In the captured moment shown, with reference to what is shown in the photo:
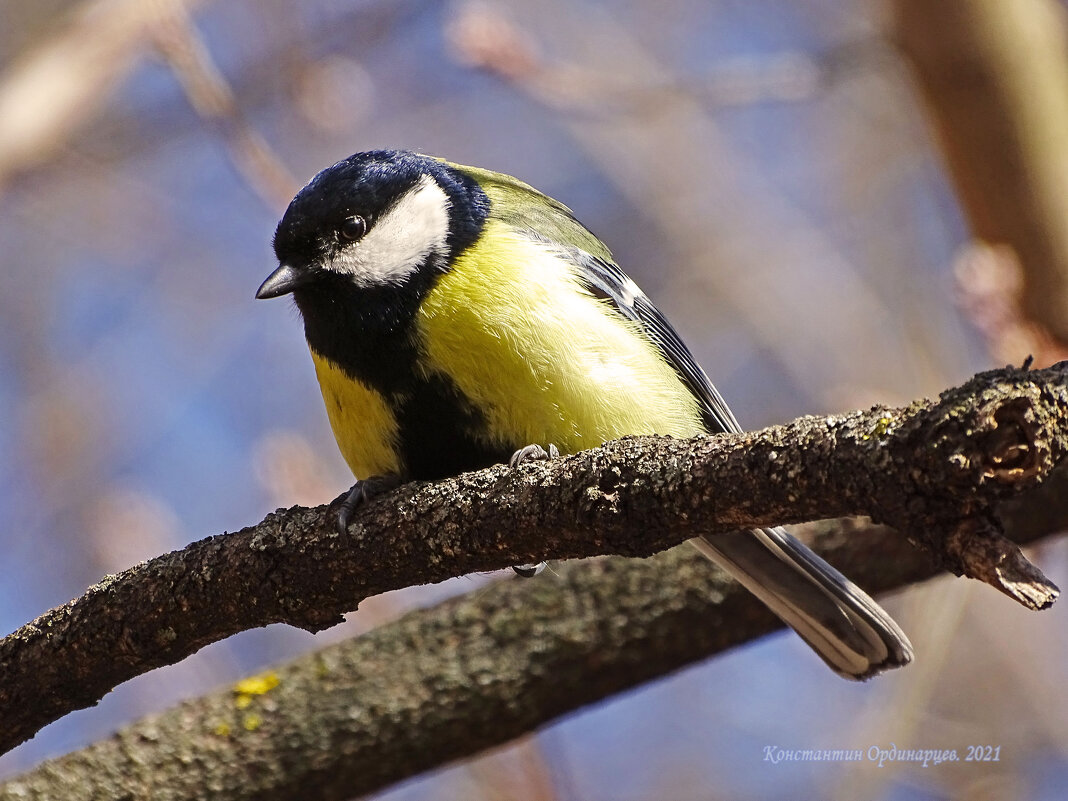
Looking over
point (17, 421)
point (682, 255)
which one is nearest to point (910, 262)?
point (682, 255)

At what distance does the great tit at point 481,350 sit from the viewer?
2584 millimetres

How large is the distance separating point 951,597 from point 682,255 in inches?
129

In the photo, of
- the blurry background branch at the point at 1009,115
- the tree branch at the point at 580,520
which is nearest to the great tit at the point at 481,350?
the tree branch at the point at 580,520

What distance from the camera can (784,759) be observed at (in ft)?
15.4

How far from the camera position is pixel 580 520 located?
1953mm

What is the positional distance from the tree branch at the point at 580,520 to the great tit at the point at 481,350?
0.74 ft

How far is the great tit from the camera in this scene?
8.48 ft

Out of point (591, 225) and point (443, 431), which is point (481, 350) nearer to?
point (443, 431)

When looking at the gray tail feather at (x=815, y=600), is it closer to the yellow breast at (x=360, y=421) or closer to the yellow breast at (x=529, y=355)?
the yellow breast at (x=529, y=355)

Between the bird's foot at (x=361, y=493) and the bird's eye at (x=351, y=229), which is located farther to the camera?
the bird's eye at (x=351, y=229)

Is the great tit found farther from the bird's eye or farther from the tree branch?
the tree branch

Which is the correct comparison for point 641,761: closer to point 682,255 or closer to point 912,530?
point 682,255

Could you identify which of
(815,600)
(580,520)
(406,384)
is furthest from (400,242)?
(815,600)

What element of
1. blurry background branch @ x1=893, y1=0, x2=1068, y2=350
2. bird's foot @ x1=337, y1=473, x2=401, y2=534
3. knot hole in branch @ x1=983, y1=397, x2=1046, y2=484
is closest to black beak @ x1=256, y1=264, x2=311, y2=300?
bird's foot @ x1=337, y1=473, x2=401, y2=534
